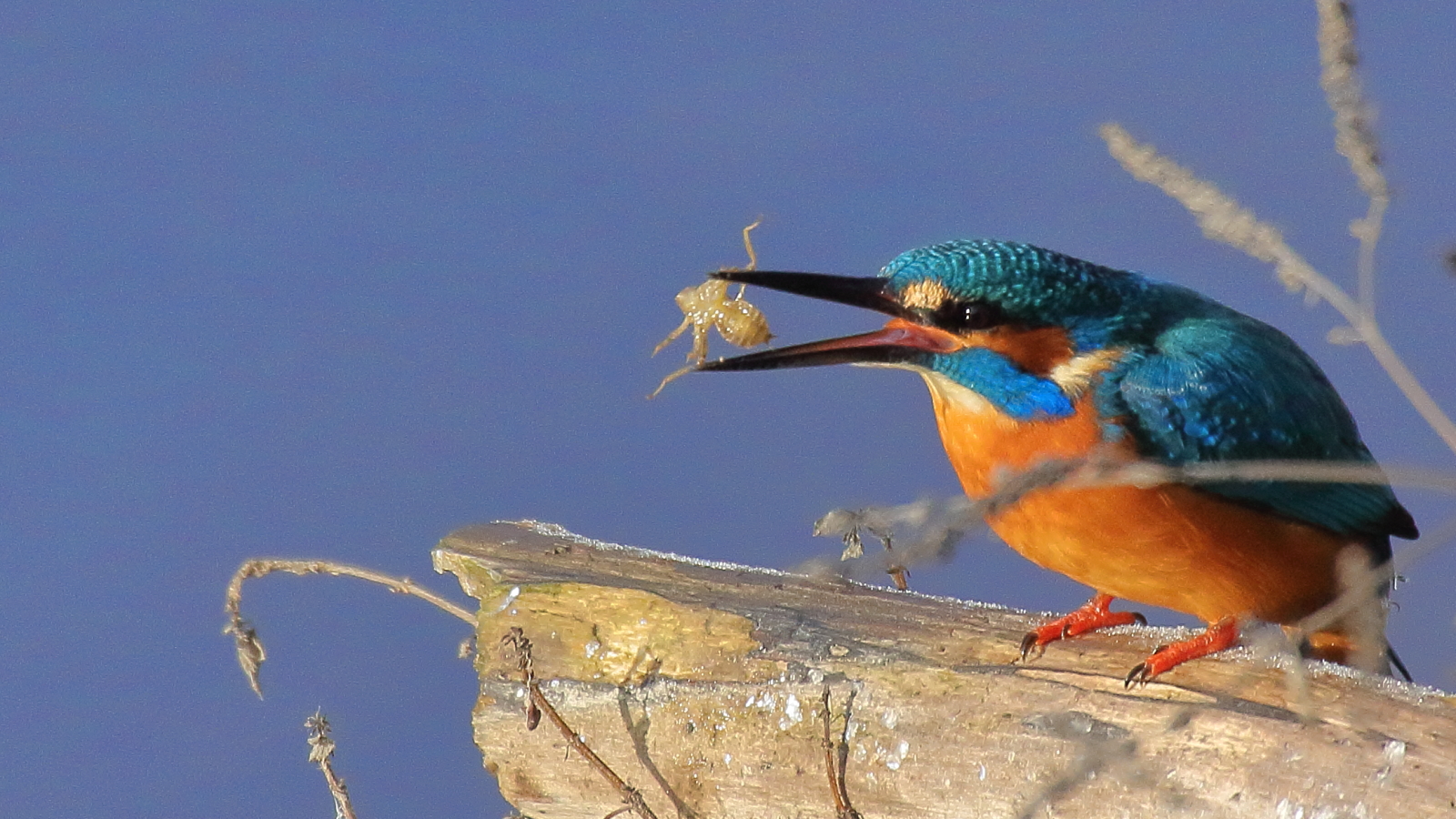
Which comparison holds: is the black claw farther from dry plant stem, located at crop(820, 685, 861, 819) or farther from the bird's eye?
the bird's eye

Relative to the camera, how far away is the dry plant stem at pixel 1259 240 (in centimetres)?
96

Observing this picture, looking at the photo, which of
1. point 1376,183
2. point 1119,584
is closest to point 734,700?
point 1119,584

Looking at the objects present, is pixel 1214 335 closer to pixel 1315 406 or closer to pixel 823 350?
pixel 1315 406

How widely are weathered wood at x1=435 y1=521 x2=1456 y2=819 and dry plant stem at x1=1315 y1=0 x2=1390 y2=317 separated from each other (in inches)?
38.9

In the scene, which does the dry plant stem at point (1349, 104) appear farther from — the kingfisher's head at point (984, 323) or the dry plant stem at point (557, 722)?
the dry plant stem at point (557, 722)

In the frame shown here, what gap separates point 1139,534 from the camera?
232cm

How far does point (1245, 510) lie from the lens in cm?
241

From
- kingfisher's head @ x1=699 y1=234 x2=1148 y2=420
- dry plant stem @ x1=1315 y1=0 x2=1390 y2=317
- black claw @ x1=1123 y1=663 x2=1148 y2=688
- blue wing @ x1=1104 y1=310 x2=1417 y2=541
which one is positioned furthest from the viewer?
blue wing @ x1=1104 y1=310 x2=1417 y2=541

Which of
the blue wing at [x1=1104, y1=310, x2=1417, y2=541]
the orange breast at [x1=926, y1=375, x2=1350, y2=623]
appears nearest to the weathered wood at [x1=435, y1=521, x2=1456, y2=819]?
the orange breast at [x1=926, y1=375, x2=1350, y2=623]

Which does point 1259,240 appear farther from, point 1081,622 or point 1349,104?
point 1081,622

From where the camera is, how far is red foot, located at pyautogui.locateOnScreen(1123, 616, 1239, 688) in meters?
2.14

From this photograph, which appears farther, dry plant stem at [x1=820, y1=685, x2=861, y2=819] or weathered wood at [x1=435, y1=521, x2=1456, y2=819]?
dry plant stem at [x1=820, y1=685, x2=861, y2=819]

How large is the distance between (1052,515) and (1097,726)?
43cm

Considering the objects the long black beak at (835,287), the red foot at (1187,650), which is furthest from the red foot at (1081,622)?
the long black beak at (835,287)
